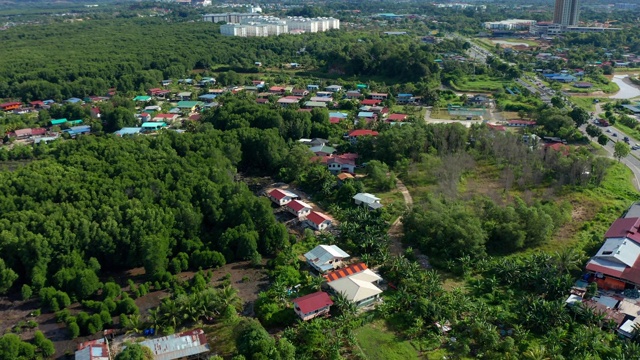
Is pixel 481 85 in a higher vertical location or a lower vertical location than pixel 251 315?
higher

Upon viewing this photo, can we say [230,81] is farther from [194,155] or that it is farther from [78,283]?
[78,283]

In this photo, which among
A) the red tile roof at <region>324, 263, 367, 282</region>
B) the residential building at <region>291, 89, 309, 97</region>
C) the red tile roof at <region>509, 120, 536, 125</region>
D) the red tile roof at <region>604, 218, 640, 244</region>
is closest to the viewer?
the red tile roof at <region>324, 263, 367, 282</region>

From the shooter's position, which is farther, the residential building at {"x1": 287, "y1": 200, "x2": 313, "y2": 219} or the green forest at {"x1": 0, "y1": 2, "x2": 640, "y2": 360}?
the residential building at {"x1": 287, "y1": 200, "x2": 313, "y2": 219}

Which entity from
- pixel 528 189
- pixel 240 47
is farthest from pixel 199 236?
pixel 240 47

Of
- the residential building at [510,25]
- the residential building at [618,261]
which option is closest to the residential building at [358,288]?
the residential building at [618,261]

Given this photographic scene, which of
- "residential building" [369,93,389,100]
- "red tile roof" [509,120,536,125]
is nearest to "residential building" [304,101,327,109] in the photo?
"residential building" [369,93,389,100]

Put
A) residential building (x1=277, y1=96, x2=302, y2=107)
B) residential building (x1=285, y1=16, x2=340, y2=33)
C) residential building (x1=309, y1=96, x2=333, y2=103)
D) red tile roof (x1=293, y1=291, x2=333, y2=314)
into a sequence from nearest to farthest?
red tile roof (x1=293, y1=291, x2=333, y2=314)
residential building (x1=277, y1=96, x2=302, y2=107)
residential building (x1=309, y1=96, x2=333, y2=103)
residential building (x1=285, y1=16, x2=340, y2=33)

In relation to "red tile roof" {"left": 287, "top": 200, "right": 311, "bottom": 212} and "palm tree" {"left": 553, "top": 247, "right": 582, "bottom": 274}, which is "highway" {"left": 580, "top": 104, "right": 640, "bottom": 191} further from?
"red tile roof" {"left": 287, "top": 200, "right": 311, "bottom": 212}

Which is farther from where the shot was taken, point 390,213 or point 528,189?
point 528,189
